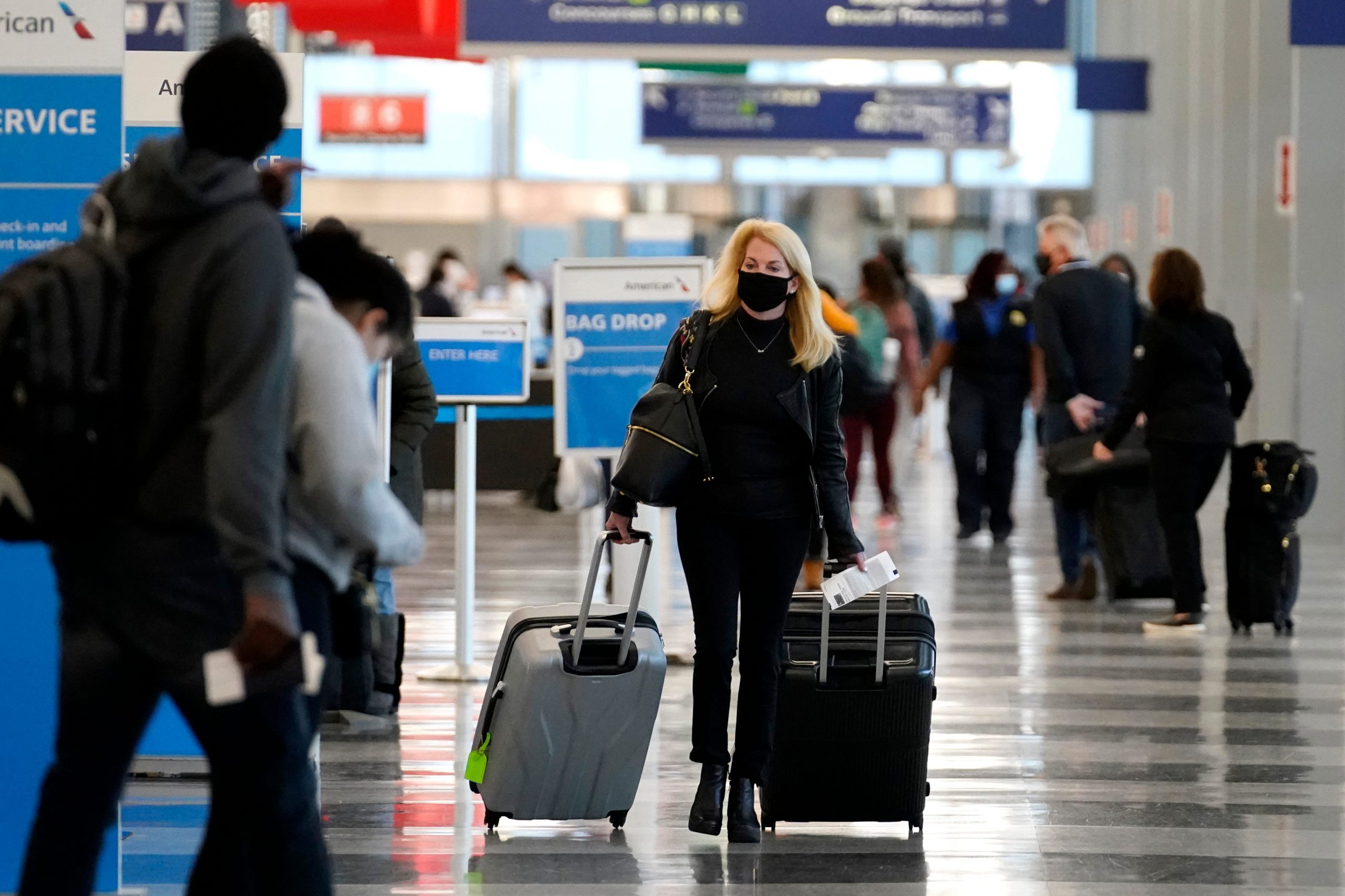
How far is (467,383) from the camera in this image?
716cm

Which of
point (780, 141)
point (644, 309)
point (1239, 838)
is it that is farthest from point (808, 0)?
point (780, 141)

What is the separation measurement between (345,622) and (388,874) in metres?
1.63

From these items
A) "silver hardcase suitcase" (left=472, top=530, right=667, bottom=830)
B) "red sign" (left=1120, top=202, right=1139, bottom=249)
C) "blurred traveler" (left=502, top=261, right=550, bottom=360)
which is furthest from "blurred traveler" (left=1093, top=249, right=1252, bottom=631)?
"red sign" (left=1120, top=202, right=1139, bottom=249)

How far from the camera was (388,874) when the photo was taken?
14.5 feet

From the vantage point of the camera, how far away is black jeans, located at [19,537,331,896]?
269cm

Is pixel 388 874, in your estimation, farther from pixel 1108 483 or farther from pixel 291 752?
pixel 1108 483

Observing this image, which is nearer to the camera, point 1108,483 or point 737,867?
point 737,867

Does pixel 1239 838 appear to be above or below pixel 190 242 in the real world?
below

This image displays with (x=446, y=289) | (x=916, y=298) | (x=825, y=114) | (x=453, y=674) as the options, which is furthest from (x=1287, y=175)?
(x=825, y=114)

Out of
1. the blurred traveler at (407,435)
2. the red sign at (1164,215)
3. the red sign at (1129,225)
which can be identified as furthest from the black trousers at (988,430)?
the red sign at (1129,225)

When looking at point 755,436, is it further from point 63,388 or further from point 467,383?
point 467,383

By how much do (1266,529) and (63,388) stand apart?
6.67 m

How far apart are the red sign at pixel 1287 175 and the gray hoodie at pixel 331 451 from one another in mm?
10869

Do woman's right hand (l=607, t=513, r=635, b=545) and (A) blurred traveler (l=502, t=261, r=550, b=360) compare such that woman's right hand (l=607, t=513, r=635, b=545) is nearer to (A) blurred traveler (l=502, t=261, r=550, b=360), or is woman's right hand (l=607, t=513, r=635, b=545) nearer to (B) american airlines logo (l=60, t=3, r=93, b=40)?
(B) american airlines logo (l=60, t=3, r=93, b=40)
